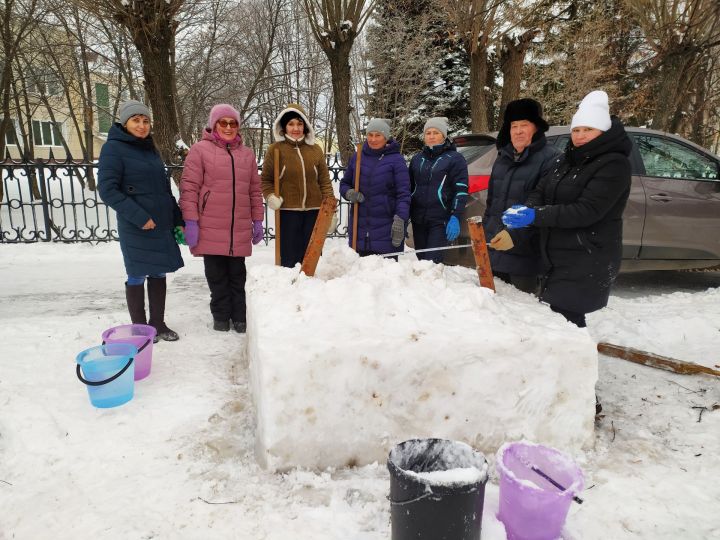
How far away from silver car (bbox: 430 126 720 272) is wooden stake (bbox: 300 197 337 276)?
2.21 m

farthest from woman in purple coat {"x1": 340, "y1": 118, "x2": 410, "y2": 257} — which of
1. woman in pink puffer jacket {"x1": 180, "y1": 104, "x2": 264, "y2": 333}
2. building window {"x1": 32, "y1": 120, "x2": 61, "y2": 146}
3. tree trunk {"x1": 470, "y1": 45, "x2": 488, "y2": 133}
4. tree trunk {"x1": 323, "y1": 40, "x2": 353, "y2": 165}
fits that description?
building window {"x1": 32, "y1": 120, "x2": 61, "y2": 146}

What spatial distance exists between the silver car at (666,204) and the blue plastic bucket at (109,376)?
3.23 metres

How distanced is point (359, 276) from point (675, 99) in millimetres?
9863

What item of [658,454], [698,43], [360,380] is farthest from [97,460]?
[698,43]

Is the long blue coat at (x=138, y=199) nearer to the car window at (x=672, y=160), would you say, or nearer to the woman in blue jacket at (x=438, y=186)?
the woman in blue jacket at (x=438, y=186)

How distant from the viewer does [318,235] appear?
9.95ft

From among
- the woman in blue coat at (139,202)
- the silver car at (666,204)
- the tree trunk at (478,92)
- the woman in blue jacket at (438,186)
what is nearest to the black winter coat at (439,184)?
the woman in blue jacket at (438,186)

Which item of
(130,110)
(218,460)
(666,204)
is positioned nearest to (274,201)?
(130,110)

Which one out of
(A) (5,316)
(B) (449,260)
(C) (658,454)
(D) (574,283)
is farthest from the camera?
(B) (449,260)

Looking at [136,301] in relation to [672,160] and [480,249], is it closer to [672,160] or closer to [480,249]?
[480,249]

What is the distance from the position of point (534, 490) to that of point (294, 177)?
309 centimetres

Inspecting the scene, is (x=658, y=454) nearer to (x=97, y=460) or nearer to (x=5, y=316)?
(x=97, y=460)

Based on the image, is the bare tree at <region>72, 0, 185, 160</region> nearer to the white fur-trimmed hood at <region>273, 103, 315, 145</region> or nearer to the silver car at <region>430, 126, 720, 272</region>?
the white fur-trimmed hood at <region>273, 103, 315, 145</region>

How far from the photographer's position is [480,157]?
4.82 m
